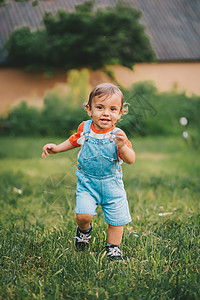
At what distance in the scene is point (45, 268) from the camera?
6.00 ft

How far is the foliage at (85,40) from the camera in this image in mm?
9812

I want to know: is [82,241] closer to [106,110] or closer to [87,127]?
[87,127]

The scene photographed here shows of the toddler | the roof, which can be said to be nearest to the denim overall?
the toddler

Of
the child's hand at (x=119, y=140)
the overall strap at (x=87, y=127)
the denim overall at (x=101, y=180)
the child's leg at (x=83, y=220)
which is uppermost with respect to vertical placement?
the overall strap at (x=87, y=127)

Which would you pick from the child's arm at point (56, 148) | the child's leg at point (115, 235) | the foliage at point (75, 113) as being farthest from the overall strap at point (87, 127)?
the foliage at point (75, 113)

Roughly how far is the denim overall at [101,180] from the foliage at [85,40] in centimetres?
784

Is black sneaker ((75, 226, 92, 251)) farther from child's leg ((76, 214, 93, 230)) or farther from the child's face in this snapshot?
the child's face

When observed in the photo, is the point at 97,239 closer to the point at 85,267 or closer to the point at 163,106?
the point at 85,267

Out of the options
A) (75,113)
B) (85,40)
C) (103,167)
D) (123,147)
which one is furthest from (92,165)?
(85,40)

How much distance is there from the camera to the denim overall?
1.91 m

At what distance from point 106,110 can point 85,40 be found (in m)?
8.51

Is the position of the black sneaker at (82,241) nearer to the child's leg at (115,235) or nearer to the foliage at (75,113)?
the child's leg at (115,235)

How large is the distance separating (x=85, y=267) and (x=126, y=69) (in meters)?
9.35

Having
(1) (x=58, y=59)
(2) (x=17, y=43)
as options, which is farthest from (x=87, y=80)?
(2) (x=17, y=43)
